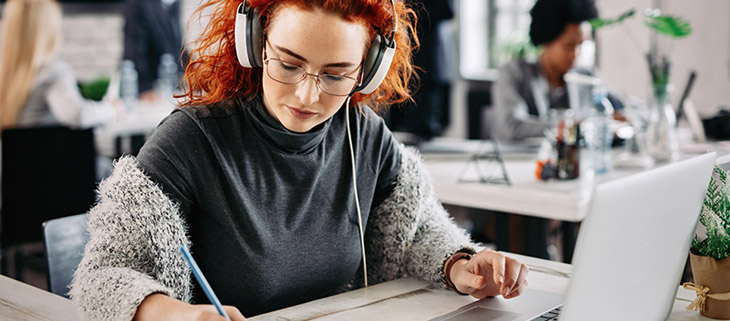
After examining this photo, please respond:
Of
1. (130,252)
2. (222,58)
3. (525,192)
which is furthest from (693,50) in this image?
(130,252)

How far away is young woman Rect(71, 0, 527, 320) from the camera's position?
1042mm

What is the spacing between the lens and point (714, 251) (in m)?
1.04

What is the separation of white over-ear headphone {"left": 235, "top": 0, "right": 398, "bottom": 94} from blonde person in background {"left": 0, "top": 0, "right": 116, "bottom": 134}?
262 centimetres

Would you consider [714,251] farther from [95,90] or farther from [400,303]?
[95,90]

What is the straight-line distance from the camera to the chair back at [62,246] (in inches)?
55.3

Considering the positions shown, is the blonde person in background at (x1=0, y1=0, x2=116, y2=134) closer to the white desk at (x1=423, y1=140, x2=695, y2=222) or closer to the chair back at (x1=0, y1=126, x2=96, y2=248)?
the chair back at (x1=0, y1=126, x2=96, y2=248)

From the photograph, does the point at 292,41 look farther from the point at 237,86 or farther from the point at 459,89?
the point at 459,89

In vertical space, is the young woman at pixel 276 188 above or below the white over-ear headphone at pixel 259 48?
below

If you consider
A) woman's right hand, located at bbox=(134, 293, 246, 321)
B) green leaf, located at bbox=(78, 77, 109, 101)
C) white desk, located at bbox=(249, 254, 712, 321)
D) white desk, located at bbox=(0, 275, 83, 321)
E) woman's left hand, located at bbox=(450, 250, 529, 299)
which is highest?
green leaf, located at bbox=(78, 77, 109, 101)

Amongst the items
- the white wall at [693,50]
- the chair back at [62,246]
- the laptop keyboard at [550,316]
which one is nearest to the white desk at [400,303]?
the laptop keyboard at [550,316]

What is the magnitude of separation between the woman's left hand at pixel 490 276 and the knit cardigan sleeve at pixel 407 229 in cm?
11

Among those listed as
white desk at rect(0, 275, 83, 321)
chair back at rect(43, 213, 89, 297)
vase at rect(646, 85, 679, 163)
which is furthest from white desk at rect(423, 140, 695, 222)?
white desk at rect(0, 275, 83, 321)

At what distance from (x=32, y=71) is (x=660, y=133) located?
2.74 m

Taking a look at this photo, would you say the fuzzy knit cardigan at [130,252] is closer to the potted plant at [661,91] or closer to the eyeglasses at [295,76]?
the eyeglasses at [295,76]
